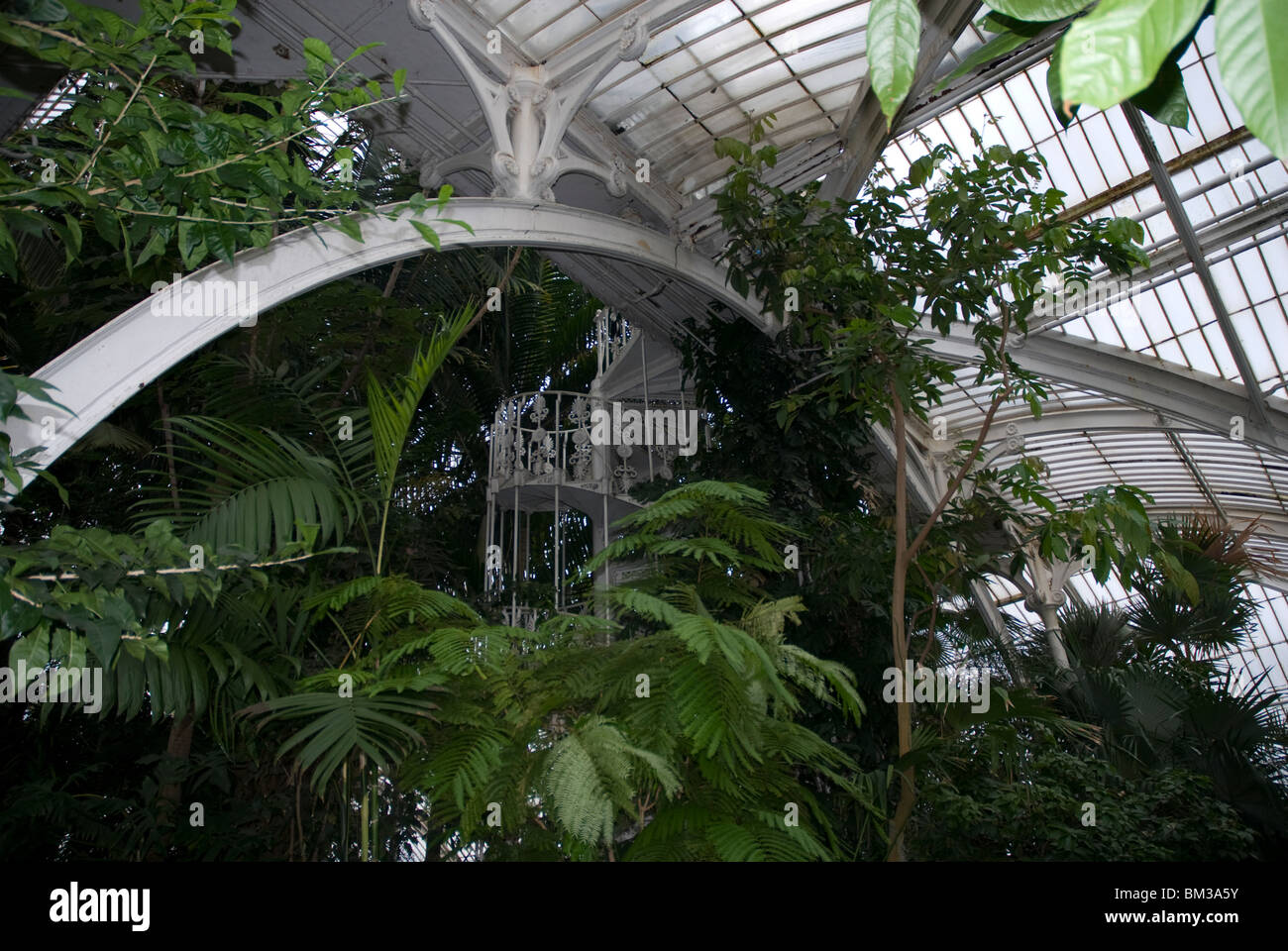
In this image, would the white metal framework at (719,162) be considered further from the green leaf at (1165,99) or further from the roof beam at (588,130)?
the green leaf at (1165,99)

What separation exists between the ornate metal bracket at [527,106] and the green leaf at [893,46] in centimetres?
626

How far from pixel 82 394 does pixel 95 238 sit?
3.52 metres

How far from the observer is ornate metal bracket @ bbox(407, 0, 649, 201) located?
6816mm

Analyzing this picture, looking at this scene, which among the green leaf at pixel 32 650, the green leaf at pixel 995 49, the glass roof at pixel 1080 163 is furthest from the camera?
the glass roof at pixel 1080 163

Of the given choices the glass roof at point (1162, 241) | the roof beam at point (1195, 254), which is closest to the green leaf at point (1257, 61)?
the glass roof at point (1162, 241)

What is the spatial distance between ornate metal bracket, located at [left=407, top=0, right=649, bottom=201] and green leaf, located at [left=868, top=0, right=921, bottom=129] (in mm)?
6263

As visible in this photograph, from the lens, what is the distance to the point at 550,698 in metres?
3.70

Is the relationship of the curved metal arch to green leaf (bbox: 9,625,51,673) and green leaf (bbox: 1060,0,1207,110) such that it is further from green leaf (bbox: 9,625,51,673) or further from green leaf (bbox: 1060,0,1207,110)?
green leaf (bbox: 1060,0,1207,110)

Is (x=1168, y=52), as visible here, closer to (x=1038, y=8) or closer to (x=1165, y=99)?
(x=1038, y=8)

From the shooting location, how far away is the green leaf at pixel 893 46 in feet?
2.55

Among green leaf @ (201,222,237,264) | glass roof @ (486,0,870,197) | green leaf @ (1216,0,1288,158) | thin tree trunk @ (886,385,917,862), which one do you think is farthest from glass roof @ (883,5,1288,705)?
green leaf @ (1216,0,1288,158)

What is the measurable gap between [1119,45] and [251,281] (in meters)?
5.32

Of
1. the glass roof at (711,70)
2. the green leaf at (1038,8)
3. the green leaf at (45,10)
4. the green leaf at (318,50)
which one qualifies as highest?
the glass roof at (711,70)
